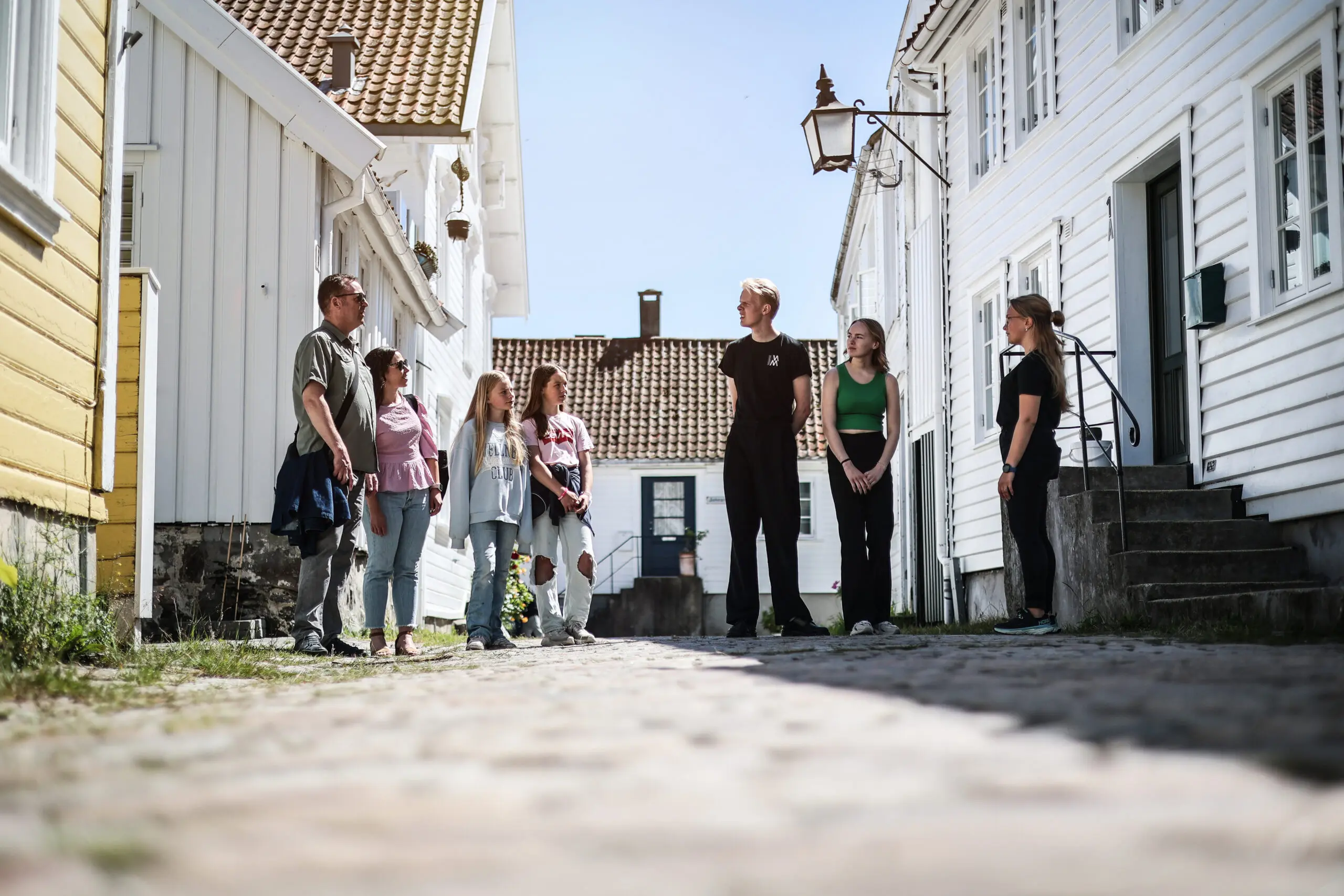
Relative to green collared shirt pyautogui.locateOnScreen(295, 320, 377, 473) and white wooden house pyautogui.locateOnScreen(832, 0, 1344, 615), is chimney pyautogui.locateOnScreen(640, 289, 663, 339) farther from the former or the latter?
green collared shirt pyautogui.locateOnScreen(295, 320, 377, 473)

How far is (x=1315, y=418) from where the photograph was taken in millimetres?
7902

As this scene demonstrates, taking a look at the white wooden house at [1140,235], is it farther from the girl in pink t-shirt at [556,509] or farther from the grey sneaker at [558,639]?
the grey sneaker at [558,639]

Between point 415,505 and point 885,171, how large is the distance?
1353cm

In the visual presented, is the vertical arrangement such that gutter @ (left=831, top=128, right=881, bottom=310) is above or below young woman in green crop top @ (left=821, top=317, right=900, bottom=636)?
above

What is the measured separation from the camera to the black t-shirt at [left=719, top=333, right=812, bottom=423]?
319 inches

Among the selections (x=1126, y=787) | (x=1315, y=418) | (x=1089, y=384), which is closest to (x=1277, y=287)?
(x=1315, y=418)

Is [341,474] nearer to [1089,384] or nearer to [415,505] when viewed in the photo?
[415,505]

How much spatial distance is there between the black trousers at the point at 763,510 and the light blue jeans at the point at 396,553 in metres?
1.70

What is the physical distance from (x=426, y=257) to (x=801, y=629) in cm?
933

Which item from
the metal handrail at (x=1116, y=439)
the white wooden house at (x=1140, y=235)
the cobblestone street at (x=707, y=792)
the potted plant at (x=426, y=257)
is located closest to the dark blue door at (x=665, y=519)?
the white wooden house at (x=1140, y=235)

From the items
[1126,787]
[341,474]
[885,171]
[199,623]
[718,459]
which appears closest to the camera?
[1126,787]

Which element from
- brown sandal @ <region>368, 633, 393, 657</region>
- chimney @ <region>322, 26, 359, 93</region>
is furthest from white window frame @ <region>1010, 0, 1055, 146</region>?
brown sandal @ <region>368, 633, 393, 657</region>

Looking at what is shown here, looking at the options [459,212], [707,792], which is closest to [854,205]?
[459,212]

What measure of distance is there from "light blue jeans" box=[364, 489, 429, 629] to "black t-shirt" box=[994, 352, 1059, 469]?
10.1 ft
